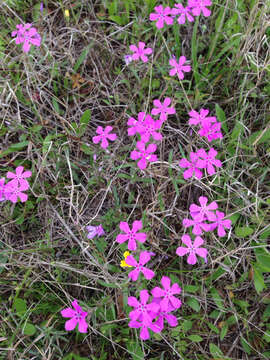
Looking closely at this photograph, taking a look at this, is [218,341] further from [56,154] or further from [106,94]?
[106,94]

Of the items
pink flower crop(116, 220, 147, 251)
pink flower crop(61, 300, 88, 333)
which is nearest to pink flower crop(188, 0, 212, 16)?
pink flower crop(116, 220, 147, 251)

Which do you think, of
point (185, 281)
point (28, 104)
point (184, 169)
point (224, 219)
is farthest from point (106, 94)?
point (185, 281)

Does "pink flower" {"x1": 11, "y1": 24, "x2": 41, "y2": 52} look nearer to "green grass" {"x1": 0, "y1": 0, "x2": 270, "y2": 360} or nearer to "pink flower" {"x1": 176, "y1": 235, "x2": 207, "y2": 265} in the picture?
"green grass" {"x1": 0, "y1": 0, "x2": 270, "y2": 360}

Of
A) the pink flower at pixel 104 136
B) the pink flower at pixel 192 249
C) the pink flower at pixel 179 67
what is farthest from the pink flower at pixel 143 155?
the pink flower at pixel 179 67

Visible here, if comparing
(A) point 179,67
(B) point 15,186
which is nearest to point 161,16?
(A) point 179,67

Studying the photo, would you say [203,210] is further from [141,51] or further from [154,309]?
Answer: [141,51]
